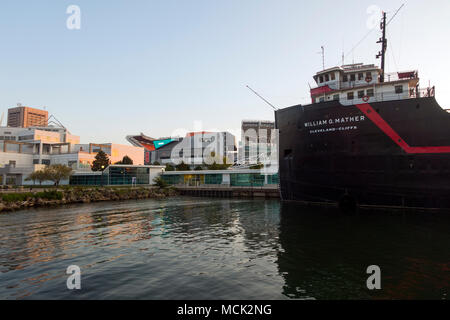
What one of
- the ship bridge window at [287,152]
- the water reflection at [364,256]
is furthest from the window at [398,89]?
the water reflection at [364,256]

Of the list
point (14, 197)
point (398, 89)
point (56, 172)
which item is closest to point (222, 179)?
point (56, 172)

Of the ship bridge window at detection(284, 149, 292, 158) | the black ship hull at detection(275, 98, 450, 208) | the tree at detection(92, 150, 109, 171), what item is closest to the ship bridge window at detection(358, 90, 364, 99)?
the black ship hull at detection(275, 98, 450, 208)

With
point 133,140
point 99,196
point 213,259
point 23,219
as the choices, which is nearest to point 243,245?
point 213,259

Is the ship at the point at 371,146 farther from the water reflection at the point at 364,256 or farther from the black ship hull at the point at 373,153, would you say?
the water reflection at the point at 364,256

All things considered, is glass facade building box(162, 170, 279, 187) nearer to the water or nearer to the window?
the window

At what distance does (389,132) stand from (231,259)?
58.3 feet

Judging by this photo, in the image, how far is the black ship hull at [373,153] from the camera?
20.5 m

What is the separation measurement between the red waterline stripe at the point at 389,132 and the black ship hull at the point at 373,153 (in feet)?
0.19

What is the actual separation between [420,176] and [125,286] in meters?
22.2

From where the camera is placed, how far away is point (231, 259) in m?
11.5

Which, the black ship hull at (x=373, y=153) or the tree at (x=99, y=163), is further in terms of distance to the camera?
the tree at (x=99, y=163)

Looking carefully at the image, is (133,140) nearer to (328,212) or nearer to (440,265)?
(328,212)

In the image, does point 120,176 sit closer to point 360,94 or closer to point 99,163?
point 99,163

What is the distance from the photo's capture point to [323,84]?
30.6 metres
